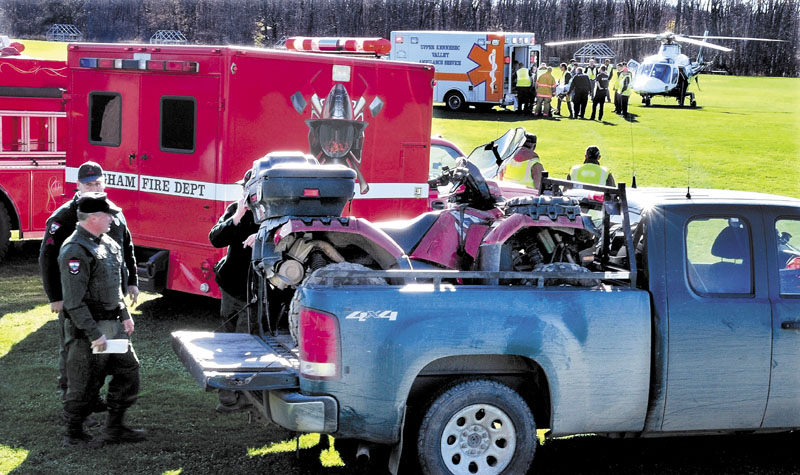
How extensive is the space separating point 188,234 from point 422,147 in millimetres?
2720

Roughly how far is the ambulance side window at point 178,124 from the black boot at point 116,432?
10.9 feet

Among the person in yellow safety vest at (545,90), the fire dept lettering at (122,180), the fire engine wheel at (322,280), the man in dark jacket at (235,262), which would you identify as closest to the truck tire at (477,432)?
the fire engine wheel at (322,280)

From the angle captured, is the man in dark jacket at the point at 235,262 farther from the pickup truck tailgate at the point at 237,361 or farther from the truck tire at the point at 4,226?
the truck tire at the point at 4,226

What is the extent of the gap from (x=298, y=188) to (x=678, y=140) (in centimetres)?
2551

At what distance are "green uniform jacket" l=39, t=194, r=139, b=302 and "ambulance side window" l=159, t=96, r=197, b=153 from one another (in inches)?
86.6

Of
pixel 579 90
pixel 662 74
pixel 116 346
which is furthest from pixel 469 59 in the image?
pixel 116 346

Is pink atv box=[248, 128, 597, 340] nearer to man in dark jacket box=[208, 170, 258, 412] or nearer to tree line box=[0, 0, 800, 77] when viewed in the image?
man in dark jacket box=[208, 170, 258, 412]

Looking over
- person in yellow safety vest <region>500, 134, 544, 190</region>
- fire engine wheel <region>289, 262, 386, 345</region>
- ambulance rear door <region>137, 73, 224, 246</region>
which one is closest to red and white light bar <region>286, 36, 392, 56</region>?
person in yellow safety vest <region>500, 134, 544, 190</region>

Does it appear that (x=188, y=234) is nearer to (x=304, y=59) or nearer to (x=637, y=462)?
(x=304, y=59)

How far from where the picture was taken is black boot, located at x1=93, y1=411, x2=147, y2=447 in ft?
21.4

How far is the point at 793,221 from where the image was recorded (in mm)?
6109

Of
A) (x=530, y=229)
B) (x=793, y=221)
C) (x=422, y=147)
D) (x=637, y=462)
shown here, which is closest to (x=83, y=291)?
(x=530, y=229)

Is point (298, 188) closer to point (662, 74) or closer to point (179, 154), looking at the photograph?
point (179, 154)

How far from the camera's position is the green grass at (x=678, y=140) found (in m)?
23.8
